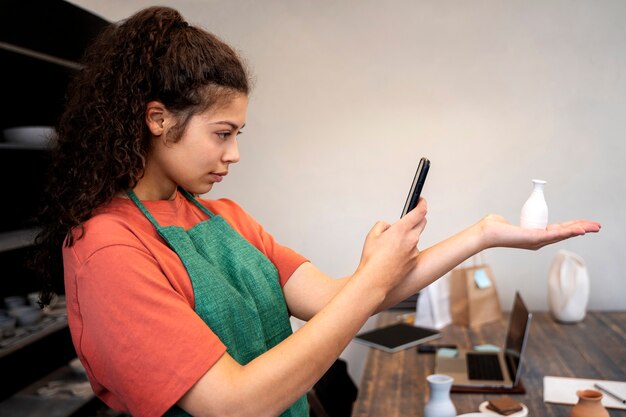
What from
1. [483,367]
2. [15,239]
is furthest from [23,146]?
[483,367]

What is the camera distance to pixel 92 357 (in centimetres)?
95

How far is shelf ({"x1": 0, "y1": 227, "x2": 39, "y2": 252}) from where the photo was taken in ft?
7.53

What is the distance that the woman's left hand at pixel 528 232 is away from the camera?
1.18 m

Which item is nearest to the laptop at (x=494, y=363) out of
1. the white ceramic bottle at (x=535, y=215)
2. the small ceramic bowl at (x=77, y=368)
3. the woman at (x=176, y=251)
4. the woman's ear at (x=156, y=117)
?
the white ceramic bottle at (x=535, y=215)

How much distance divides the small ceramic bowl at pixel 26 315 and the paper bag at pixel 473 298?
183 centimetres

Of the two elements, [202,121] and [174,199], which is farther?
[174,199]

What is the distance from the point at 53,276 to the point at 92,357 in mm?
285

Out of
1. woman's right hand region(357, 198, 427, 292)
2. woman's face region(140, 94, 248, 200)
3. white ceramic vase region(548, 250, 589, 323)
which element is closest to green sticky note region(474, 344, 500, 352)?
white ceramic vase region(548, 250, 589, 323)

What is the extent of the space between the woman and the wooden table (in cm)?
76

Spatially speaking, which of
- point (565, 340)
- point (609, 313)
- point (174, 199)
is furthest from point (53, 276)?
point (609, 313)

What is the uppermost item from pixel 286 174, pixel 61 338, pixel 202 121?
pixel 202 121

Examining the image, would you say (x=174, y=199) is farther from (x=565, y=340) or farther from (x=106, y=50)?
(x=565, y=340)

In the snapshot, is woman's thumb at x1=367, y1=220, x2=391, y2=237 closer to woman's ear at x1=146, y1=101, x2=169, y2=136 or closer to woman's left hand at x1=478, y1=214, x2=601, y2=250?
woman's left hand at x1=478, y1=214, x2=601, y2=250

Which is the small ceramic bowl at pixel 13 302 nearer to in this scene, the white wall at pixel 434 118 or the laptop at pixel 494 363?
the white wall at pixel 434 118
